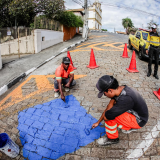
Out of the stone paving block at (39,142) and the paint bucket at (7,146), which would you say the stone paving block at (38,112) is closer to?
the stone paving block at (39,142)

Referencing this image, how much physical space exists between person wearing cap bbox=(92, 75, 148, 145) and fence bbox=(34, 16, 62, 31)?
10.2 meters

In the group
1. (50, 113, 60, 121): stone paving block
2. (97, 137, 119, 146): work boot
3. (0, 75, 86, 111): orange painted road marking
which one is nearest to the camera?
(97, 137, 119, 146): work boot

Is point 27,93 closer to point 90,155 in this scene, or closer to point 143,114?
point 90,155

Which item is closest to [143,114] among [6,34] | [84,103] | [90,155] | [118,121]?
[118,121]

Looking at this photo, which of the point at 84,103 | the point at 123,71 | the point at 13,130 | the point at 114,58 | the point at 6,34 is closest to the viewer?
the point at 13,130

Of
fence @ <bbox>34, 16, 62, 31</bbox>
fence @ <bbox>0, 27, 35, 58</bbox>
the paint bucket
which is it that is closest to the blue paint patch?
the paint bucket

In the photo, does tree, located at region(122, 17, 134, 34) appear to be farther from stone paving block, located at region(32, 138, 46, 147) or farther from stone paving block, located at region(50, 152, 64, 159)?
stone paving block, located at region(50, 152, 64, 159)

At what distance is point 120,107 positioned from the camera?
2.12 meters

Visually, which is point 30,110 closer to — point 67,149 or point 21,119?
point 21,119

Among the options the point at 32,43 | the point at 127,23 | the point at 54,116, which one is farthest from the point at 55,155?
the point at 127,23

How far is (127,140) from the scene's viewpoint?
2713 mm

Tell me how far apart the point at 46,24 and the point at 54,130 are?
1087 centimetres

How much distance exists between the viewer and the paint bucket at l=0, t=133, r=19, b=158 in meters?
2.22

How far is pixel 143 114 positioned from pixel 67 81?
8.26ft
